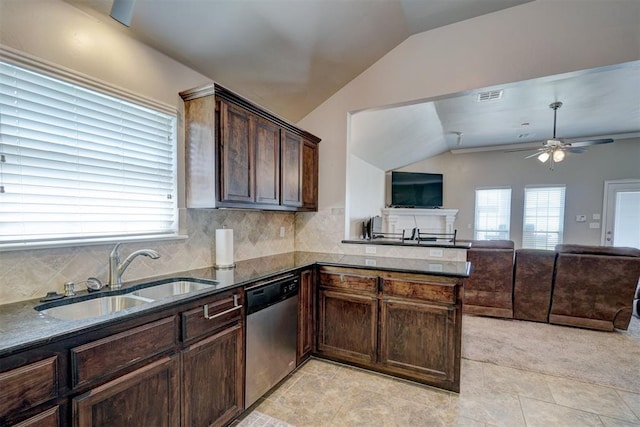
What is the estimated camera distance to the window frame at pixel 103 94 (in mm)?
1411

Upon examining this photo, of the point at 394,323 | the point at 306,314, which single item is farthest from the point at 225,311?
the point at 394,323

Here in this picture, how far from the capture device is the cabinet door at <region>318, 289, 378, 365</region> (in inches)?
98.3

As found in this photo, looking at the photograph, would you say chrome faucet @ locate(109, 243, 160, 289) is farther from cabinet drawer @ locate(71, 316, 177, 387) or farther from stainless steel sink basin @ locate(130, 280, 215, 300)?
cabinet drawer @ locate(71, 316, 177, 387)

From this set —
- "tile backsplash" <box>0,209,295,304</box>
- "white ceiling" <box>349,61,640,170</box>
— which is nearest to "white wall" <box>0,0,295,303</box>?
"tile backsplash" <box>0,209,295,304</box>

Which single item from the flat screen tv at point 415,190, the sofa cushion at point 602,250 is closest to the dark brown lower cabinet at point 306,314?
the sofa cushion at point 602,250

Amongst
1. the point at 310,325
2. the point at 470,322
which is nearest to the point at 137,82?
the point at 310,325

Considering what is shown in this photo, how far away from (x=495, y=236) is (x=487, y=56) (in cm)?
601

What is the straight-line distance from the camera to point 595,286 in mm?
3443

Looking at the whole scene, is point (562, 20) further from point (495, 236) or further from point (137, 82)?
point (495, 236)

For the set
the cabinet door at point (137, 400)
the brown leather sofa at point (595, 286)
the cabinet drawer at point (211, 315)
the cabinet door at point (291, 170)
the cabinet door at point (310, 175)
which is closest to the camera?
the cabinet door at point (137, 400)

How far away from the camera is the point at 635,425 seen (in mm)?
1912

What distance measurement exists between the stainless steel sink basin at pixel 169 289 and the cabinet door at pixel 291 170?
112cm

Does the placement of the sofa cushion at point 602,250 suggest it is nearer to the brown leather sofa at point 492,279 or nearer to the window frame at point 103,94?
the brown leather sofa at point 492,279

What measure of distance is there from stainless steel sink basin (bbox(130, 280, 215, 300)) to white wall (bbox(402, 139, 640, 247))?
7.07 m
